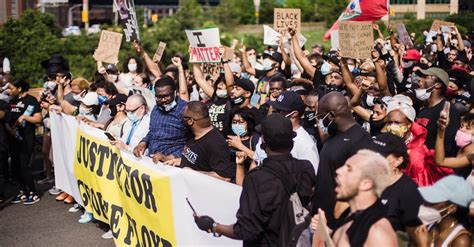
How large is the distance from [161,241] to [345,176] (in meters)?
2.98

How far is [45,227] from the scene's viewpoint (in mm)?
8852

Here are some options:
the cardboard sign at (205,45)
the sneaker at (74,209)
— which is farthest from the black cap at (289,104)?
the sneaker at (74,209)

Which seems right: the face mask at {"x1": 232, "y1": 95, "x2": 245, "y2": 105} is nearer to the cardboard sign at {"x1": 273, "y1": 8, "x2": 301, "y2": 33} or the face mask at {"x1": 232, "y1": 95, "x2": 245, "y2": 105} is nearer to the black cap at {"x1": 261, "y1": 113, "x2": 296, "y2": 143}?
the cardboard sign at {"x1": 273, "y1": 8, "x2": 301, "y2": 33}

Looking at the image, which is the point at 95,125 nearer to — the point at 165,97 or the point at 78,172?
the point at 78,172

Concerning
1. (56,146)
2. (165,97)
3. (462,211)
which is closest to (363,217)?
(462,211)

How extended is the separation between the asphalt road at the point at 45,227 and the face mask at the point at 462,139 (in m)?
4.07

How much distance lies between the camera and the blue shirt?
7508mm

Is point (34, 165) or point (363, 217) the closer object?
point (363, 217)

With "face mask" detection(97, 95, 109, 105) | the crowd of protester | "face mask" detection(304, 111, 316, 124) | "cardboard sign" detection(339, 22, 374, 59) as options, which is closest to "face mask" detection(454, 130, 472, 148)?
the crowd of protester

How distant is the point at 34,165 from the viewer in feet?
40.6

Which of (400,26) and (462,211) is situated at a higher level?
(400,26)

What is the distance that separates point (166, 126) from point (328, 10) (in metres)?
47.9

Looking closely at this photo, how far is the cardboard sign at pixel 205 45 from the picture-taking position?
9.51m

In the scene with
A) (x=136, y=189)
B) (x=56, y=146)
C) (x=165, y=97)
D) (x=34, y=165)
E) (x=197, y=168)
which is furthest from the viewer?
(x=34, y=165)
